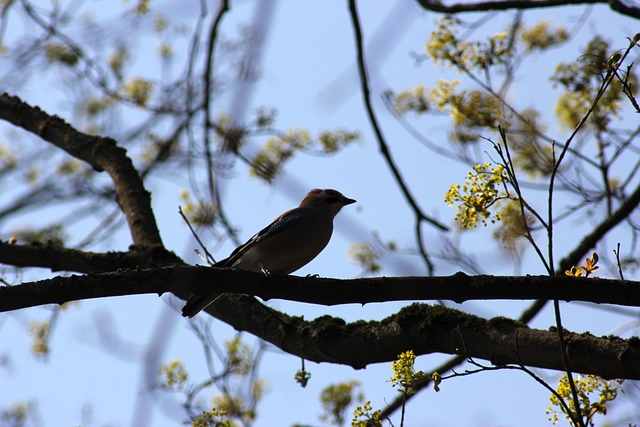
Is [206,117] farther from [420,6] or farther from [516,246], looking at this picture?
[516,246]

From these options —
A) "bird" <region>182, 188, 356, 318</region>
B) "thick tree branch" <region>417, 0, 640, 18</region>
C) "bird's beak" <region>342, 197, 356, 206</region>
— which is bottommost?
"bird" <region>182, 188, 356, 318</region>

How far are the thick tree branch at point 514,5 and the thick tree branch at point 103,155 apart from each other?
3.68m

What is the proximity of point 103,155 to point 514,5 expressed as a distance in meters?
4.56

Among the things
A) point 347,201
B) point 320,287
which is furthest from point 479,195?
point 347,201

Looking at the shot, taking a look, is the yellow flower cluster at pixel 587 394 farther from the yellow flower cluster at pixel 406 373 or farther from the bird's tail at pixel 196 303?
the bird's tail at pixel 196 303

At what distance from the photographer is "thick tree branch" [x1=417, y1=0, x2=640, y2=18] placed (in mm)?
6602

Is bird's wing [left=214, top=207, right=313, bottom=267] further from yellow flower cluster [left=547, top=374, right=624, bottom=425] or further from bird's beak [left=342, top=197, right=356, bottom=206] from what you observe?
yellow flower cluster [left=547, top=374, right=624, bottom=425]

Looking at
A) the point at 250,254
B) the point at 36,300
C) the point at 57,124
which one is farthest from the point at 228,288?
the point at 57,124

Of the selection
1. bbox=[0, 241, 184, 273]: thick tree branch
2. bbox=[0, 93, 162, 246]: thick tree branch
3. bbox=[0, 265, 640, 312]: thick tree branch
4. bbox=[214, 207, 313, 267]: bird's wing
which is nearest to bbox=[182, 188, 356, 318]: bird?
→ bbox=[214, 207, 313, 267]: bird's wing

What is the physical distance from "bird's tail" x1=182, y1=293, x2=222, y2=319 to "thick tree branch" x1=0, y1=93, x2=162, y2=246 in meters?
0.92

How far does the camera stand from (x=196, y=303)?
6.41 m

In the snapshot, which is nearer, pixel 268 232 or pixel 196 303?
pixel 196 303

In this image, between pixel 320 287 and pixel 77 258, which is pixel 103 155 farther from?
pixel 320 287

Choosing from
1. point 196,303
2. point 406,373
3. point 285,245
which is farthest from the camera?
point 285,245
